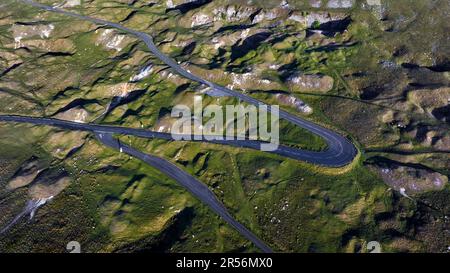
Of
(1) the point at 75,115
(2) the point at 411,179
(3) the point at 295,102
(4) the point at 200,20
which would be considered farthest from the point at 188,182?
(4) the point at 200,20

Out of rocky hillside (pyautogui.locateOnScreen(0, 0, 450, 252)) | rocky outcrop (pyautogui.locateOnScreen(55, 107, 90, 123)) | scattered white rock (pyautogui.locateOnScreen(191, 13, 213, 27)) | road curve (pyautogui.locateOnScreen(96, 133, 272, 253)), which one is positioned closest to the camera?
road curve (pyautogui.locateOnScreen(96, 133, 272, 253))

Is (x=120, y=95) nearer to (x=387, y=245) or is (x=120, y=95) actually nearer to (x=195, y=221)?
(x=195, y=221)

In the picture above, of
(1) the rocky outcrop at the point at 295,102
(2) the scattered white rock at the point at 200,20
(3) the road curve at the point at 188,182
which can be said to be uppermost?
(2) the scattered white rock at the point at 200,20

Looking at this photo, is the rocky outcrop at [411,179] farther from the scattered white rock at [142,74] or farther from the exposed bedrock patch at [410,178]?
the scattered white rock at [142,74]

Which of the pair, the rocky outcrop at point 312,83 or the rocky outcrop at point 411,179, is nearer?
the rocky outcrop at point 411,179

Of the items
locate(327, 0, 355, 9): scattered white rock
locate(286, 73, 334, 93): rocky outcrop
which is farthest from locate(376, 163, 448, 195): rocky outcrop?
locate(327, 0, 355, 9): scattered white rock

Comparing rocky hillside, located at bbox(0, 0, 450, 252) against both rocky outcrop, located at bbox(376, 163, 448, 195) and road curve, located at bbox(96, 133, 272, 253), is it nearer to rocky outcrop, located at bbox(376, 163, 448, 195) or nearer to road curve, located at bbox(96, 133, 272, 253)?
rocky outcrop, located at bbox(376, 163, 448, 195)

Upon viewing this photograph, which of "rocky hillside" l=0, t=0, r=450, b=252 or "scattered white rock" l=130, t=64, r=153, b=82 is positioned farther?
"scattered white rock" l=130, t=64, r=153, b=82

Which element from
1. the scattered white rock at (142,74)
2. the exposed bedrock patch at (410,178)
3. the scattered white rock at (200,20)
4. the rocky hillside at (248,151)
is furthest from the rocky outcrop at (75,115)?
the exposed bedrock patch at (410,178)

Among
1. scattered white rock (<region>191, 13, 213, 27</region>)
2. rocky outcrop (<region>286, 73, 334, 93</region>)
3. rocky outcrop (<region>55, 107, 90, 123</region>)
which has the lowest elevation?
rocky outcrop (<region>55, 107, 90, 123</region>)

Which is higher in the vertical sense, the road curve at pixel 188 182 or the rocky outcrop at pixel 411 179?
the rocky outcrop at pixel 411 179
